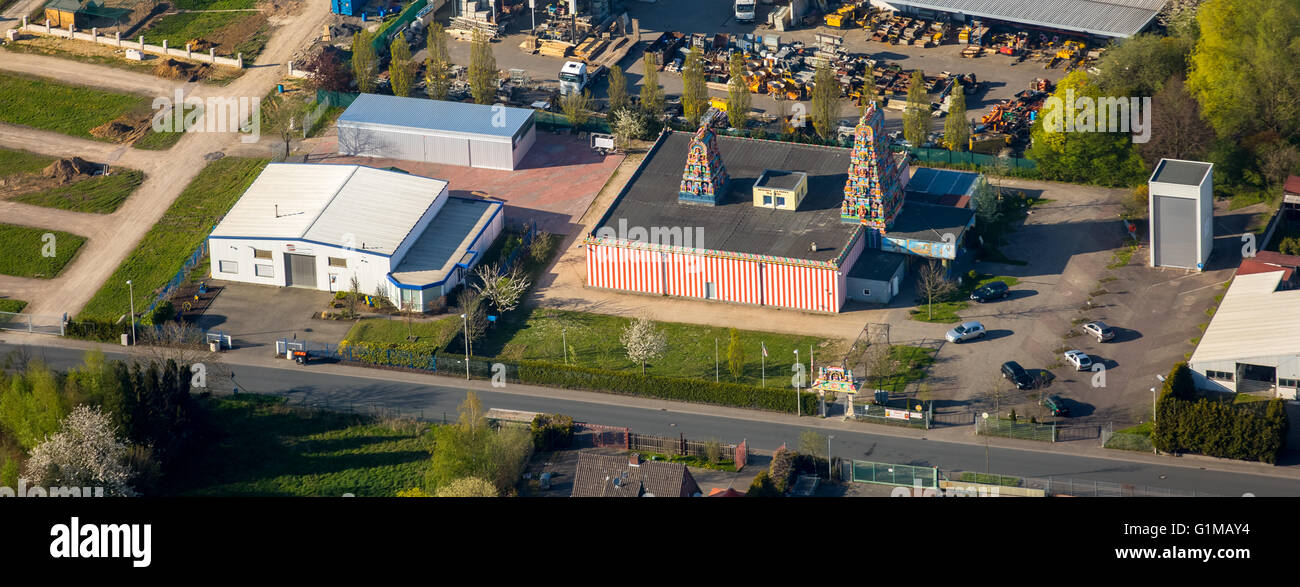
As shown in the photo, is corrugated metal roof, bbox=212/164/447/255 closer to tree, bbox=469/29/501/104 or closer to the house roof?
tree, bbox=469/29/501/104

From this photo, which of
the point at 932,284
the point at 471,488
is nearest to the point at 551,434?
the point at 471,488

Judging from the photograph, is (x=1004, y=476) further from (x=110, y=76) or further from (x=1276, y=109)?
(x=110, y=76)

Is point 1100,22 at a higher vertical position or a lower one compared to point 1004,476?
higher

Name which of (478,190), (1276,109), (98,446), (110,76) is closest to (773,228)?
(478,190)

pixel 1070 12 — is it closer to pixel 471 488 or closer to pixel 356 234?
pixel 356 234

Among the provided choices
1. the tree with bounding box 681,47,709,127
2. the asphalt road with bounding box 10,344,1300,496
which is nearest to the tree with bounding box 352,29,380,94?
the tree with bounding box 681,47,709,127

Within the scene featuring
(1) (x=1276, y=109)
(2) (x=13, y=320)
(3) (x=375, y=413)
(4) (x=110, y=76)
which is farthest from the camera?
(4) (x=110, y=76)
